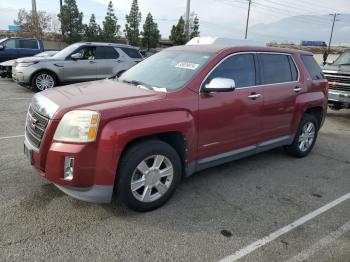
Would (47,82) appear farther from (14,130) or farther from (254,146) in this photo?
(254,146)

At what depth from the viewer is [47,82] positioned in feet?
36.9

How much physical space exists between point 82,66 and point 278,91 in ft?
26.8

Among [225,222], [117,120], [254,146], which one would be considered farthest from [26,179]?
[254,146]

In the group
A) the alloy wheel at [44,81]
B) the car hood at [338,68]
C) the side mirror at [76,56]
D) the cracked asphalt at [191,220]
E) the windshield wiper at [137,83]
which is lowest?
the cracked asphalt at [191,220]

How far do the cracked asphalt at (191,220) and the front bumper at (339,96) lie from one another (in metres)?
4.69

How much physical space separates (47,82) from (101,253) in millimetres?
9463

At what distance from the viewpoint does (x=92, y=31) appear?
161 feet

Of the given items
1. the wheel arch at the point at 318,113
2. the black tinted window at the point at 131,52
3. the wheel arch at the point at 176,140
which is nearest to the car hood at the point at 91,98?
the wheel arch at the point at 176,140

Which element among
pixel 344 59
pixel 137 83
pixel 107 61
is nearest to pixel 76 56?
pixel 107 61

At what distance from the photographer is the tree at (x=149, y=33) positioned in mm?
54156

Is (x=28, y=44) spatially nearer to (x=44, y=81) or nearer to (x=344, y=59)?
(x=44, y=81)

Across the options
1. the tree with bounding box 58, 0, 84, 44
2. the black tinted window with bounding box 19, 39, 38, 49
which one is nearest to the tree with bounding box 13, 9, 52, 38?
the tree with bounding box 58, 0, 84, 44

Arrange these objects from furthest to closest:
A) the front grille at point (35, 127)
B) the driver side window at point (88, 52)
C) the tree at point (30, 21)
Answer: the tree at point (30, 21) → the driver side window at point (88, 52) → the front grille at point (35, 127)

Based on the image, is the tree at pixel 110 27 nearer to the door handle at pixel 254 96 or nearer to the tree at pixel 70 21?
the tree at pixel 70 21
